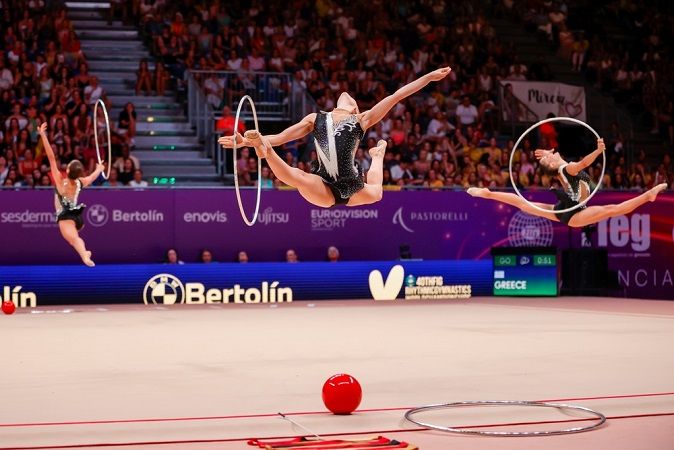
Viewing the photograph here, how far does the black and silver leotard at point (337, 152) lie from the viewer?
1091 cm

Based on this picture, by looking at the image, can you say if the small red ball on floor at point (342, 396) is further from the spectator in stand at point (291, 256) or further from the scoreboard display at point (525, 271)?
the scoreboard display at point (525, 271)

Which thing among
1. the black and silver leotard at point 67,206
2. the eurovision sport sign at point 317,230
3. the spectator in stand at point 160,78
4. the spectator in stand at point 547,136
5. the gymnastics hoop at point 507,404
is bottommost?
the gymnastics hoop at point 507,404

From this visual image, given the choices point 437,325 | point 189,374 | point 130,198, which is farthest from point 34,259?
point 189,374

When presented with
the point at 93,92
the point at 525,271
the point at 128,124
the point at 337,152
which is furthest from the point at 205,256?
the point at 337,152

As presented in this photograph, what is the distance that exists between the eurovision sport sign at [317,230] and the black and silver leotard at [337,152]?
394 inches

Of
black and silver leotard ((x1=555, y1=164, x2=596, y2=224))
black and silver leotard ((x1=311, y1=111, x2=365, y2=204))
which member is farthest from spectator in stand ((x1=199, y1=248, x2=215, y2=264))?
black and silver leotard ((x1=311, y1=111, x2=365, y2=204))

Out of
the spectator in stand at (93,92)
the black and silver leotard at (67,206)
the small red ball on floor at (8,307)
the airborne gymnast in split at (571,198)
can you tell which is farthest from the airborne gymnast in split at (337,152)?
the spectator in stand at (93,92)

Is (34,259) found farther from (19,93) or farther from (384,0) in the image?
(384,0)

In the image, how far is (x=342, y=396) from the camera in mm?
7832

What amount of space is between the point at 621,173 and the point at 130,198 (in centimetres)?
1166

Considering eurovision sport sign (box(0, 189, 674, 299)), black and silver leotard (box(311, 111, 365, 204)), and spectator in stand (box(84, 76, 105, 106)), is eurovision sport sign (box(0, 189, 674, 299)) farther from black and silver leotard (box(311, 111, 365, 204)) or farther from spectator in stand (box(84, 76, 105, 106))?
black and silver leotard (box(311, 111, 365, 204))

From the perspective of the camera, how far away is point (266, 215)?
21.5m

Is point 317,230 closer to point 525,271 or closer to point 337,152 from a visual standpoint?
point 525,271

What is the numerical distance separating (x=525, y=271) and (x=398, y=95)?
42.2 ft
